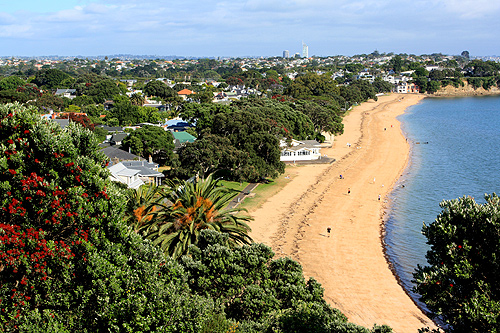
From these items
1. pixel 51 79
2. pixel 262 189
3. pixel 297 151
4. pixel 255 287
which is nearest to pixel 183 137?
pixel 297 151

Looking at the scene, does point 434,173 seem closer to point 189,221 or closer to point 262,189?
point 262,189

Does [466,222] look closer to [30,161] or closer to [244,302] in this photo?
[244,302]

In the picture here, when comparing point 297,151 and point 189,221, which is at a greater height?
point 189,221

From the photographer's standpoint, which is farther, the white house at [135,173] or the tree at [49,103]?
the tree at [49,103]

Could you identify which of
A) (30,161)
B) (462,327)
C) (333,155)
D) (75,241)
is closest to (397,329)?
(462,327)

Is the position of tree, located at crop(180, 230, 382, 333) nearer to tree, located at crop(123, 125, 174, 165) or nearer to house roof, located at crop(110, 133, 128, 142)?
tree, located at crop(123, 125, 174, 165)

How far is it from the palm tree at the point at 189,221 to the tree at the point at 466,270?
368 inches

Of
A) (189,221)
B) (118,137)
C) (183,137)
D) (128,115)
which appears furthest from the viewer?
(128,115)

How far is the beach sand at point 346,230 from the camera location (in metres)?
21.3

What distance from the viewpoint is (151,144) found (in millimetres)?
46531

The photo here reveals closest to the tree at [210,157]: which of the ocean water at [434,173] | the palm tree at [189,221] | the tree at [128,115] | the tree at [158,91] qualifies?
the ocean water at [434,173]

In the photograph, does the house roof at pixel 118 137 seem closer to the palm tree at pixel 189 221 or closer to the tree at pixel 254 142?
the tree at pixel 254 142

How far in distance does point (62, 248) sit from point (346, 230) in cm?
2421

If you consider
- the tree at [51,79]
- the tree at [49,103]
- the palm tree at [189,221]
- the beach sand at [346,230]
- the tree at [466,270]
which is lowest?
the beach sand at [346,230]
